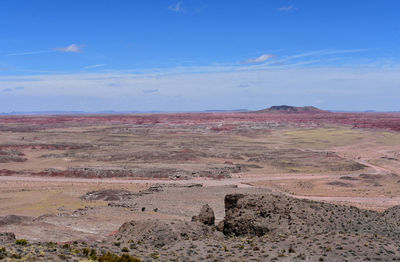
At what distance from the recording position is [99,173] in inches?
2422

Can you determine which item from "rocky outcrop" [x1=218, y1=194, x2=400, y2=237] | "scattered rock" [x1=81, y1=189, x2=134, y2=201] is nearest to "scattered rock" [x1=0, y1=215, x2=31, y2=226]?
"scattered rock" [x1=81, y1=189, x2=134, y2=201]

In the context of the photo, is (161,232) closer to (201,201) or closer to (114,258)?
(114,258)

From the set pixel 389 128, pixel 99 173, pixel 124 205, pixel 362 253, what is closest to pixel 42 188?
pixel 99 173

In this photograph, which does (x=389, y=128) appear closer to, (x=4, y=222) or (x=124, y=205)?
(x=124, y=205)

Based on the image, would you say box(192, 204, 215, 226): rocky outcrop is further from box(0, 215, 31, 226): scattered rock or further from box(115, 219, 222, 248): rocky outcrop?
box(0, 215, 31, 226): scattered rock

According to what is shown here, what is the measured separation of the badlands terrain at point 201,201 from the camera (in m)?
18.5

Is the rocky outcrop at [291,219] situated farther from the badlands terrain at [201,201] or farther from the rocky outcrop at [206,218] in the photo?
the rocky outcrop at [206,218]

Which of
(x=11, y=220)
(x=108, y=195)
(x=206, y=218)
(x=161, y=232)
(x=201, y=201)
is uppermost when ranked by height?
(x=161, y=232)

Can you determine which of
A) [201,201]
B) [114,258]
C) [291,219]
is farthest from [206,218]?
[201,201]

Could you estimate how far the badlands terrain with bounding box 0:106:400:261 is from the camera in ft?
60.6

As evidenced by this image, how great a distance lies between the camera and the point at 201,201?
4128 cm

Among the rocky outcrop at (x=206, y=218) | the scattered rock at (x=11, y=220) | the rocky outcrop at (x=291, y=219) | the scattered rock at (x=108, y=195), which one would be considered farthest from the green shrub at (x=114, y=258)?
the scattered rock at (x=108, y=195)

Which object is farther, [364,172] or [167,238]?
[364,172]

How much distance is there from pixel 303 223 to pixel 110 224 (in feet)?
51.8
